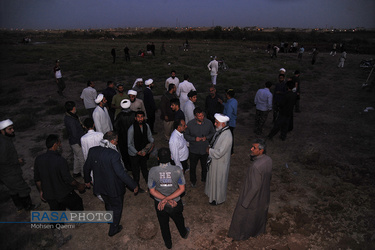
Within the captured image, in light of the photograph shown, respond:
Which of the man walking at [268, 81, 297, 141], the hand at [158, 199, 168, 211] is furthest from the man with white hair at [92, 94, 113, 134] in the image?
A: the man walking at [268, 81, 297, 141]

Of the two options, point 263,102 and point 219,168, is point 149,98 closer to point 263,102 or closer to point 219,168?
point 219,168

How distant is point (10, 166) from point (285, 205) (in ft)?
19.7

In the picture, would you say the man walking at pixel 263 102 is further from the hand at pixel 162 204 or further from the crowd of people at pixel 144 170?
the hand at pixel 162 204

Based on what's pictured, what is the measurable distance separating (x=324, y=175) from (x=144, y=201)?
5.08m

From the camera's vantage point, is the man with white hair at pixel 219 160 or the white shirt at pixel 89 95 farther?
the white shirt at pixel 89 95

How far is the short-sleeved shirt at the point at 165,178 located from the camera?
3250 millimetres

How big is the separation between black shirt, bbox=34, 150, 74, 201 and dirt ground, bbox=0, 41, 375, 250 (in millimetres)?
1183

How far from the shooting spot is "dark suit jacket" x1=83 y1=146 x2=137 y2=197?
358cm

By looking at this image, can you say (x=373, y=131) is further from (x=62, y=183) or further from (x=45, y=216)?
(x=45, y=216)

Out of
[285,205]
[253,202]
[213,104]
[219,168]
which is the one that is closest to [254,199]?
[253,202]

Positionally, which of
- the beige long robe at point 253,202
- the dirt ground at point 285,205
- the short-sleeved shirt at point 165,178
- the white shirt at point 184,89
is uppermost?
the white shirt at point 184,89

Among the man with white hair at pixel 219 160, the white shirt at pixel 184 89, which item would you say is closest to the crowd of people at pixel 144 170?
the man with white hair at pixel 219 160

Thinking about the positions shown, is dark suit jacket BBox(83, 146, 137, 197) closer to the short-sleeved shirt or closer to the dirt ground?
the short-sleeved shirt

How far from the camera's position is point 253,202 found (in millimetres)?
3779
